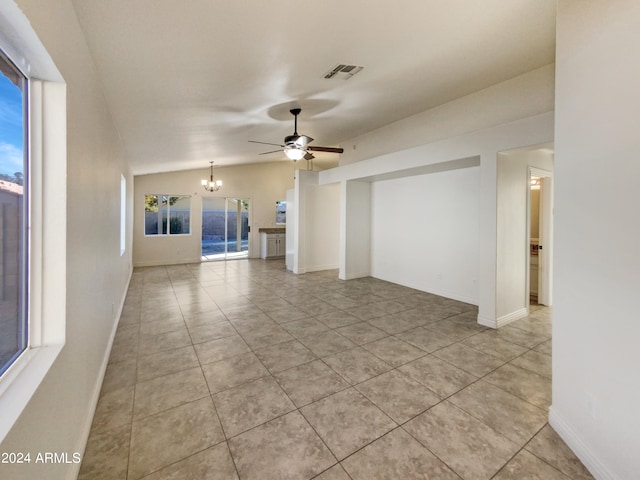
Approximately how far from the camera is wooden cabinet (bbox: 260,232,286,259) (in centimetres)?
991

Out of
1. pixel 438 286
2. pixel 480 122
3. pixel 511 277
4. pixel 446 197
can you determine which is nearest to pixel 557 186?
pixel 511 277

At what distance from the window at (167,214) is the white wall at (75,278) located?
658 centimetres

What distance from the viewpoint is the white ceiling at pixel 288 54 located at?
2016mm

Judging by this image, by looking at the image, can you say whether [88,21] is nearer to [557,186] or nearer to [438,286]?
[557,186]

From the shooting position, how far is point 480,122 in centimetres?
423

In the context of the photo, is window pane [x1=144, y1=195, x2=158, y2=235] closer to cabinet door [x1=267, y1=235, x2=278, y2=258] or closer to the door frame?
the door frame

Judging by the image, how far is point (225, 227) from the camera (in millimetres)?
9891

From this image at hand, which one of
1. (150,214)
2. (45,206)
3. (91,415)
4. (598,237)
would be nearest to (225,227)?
(150,214)

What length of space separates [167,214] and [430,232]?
783 centimetres

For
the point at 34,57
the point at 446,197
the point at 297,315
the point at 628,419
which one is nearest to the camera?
the point at 34,57

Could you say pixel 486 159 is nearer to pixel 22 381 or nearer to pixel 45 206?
pixel 45 206

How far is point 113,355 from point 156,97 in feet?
9.37

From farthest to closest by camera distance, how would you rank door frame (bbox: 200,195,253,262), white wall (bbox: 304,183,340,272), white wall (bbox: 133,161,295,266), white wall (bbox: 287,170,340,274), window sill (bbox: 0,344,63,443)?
1. door frame (bbox: 200,195,253,262)
2. white wall (bbox: 133,161,295,266)
3. white wall (bbox: 304,183,340,272)
4. white wall (bbox: 287,170,340,274)
5. window sill (bbox: 0,344,63,443)

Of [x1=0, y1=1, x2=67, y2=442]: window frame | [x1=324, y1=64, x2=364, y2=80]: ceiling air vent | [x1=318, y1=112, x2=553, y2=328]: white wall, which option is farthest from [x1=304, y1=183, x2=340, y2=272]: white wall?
[x1=0, y1=1, x2=67, y2=442]: window frame
